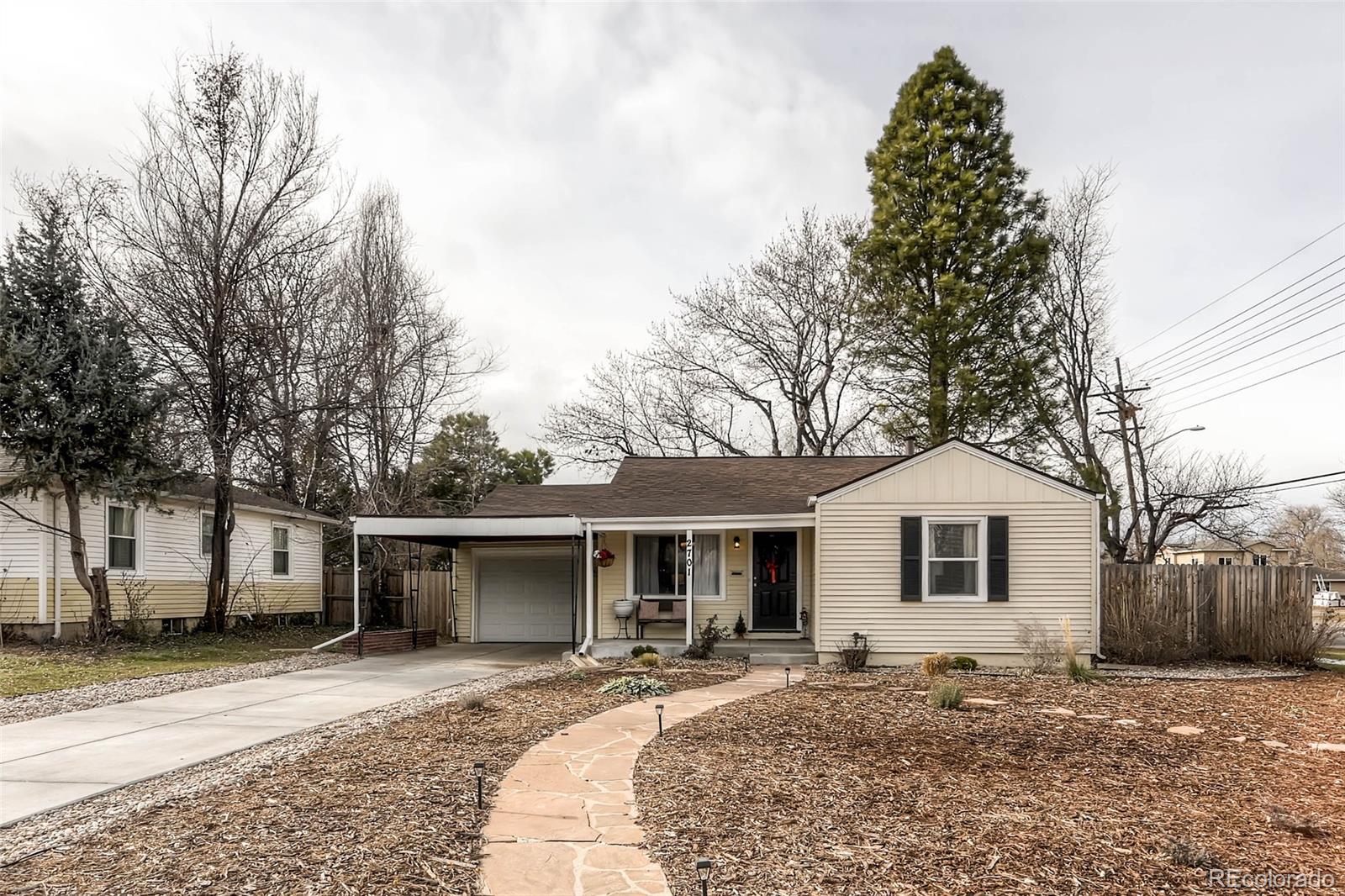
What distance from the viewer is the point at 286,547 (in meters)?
22.5

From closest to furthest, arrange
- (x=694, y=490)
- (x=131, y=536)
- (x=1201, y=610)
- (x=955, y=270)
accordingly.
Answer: (x=1201, y=610) → (x=694, y=490) → (x=131, y=536) → (x=955, y=270)

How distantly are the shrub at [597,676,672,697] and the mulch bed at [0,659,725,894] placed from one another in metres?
2.88

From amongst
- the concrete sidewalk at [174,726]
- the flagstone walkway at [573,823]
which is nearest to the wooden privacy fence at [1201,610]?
the flagstone walkway at [573,823]

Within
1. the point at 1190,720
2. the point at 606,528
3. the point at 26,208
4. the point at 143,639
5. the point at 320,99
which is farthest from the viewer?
the point at 320,99

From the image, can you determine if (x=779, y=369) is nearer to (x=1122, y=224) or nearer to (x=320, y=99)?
(x=1122, y=224)

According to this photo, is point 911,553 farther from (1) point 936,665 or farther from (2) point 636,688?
(2) point 636,688

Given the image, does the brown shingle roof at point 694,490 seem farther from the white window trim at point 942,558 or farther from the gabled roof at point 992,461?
the white window trim at point 942,558

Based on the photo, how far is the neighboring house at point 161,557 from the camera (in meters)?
15.8

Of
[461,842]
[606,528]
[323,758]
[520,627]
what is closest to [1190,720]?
[461,842]

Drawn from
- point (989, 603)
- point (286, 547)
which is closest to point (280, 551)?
point (286, 547)

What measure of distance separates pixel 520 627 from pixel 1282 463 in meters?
23.1

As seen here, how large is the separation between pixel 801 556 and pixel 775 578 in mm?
612

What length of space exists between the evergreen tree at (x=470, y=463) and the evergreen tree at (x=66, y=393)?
9840 mm

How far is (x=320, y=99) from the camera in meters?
19.2
